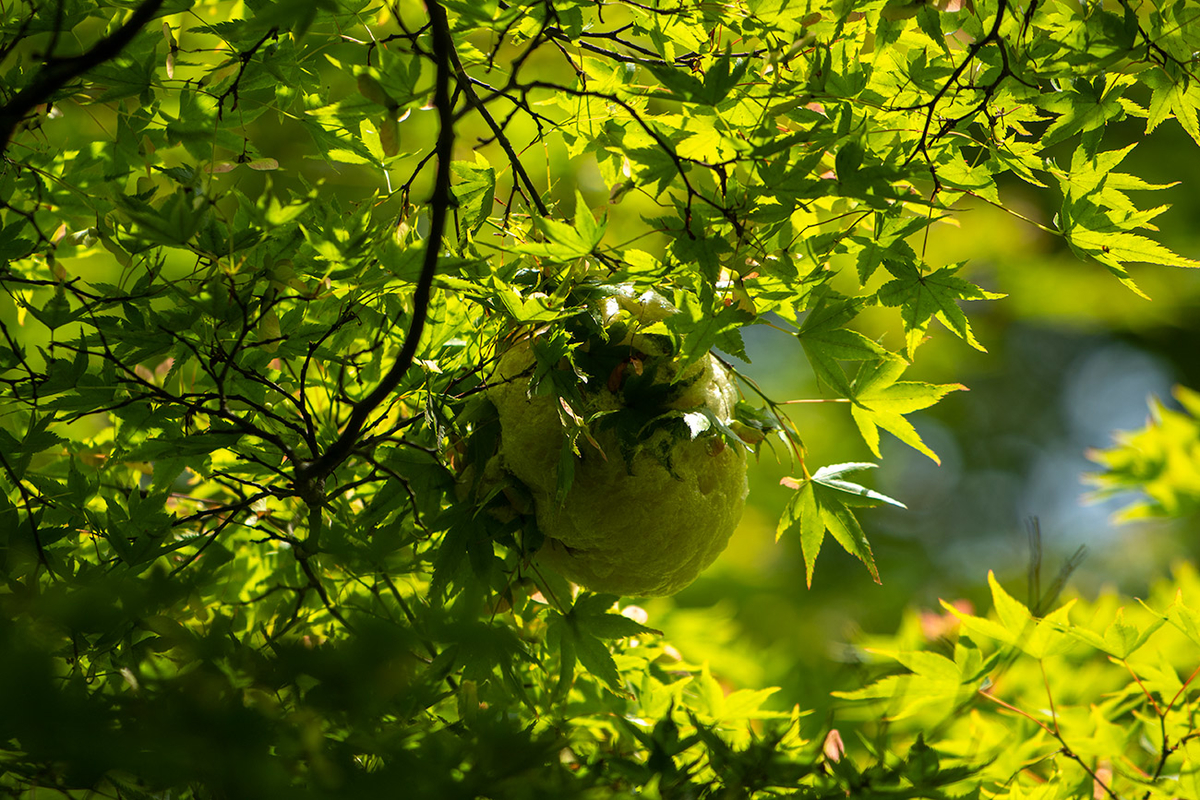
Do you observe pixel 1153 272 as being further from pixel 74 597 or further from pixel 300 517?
pixel 74 597

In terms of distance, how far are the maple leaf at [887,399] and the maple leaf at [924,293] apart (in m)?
0.04

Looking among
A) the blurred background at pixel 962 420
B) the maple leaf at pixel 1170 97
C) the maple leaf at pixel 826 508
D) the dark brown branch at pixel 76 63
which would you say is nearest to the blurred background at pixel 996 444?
the blurred background at pixel 962 420

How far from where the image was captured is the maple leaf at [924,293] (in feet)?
3.18

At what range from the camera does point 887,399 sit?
3.33 ft

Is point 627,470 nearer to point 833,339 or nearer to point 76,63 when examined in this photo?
point 833,339

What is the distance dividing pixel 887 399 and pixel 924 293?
0.38 feet

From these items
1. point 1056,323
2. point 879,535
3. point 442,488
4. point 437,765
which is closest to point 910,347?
point 442,488

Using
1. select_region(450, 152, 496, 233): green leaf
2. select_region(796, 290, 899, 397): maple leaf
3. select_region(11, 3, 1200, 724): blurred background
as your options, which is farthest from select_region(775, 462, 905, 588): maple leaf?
select_region(11, 3, 1200, 724): blurred background

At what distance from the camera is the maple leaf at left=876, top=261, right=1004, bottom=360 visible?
97 centimetres

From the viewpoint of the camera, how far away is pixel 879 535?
5.26 meters

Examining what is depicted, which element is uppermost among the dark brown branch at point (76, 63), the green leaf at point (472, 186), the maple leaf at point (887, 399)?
the dark brown branch at point (76, 63)

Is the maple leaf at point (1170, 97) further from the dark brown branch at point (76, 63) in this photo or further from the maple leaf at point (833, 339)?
the dark brown branch at point (76, 63)

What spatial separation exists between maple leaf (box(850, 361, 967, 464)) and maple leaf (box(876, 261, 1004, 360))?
4 centimetres

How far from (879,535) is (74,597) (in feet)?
16.4
